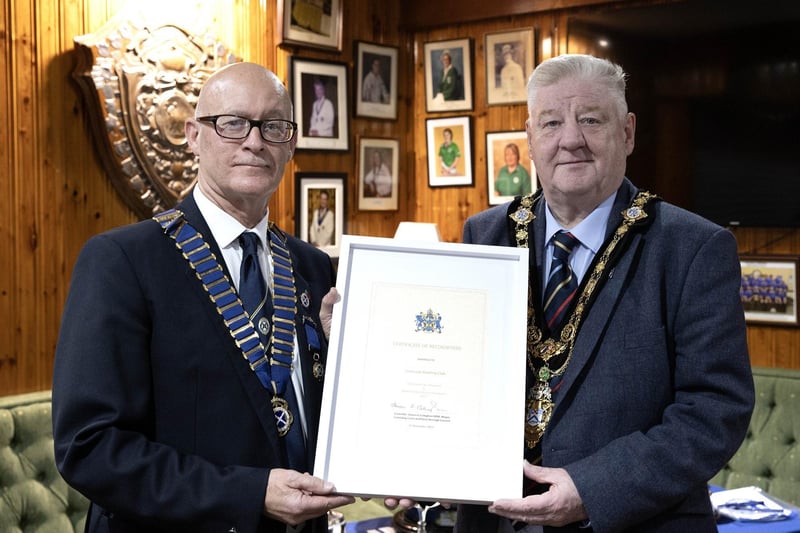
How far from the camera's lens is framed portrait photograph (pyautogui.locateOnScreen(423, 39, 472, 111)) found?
638cm

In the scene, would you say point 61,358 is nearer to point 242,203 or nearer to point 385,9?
point 242,203

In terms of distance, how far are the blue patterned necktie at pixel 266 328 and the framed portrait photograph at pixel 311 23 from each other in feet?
12.4

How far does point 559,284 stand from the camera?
2189 millimetres

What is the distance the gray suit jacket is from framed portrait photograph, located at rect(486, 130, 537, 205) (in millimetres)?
4046

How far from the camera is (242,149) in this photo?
7.04 ft

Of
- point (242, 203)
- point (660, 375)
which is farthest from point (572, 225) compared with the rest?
point (242, 203)

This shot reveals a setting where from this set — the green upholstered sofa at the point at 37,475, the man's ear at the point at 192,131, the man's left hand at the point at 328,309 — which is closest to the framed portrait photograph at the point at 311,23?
the green upholstered sofa at the point at 37,475

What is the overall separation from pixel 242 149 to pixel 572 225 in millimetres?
845

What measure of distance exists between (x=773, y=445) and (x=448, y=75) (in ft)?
11.0

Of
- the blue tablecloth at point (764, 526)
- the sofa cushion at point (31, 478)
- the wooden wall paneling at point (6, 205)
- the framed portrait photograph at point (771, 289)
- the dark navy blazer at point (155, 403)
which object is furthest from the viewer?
the framed portrait photograph at point (771, 289)

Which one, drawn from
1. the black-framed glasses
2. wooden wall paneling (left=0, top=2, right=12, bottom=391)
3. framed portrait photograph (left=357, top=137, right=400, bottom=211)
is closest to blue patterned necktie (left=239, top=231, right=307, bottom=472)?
the black-framed glasses

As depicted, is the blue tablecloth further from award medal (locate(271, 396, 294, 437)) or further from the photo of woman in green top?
the photo of woman in green top

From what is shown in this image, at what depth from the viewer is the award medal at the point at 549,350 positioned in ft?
6.89

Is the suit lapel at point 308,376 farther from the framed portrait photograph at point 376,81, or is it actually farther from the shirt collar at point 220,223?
the framed portrait photograph at point 376,81
